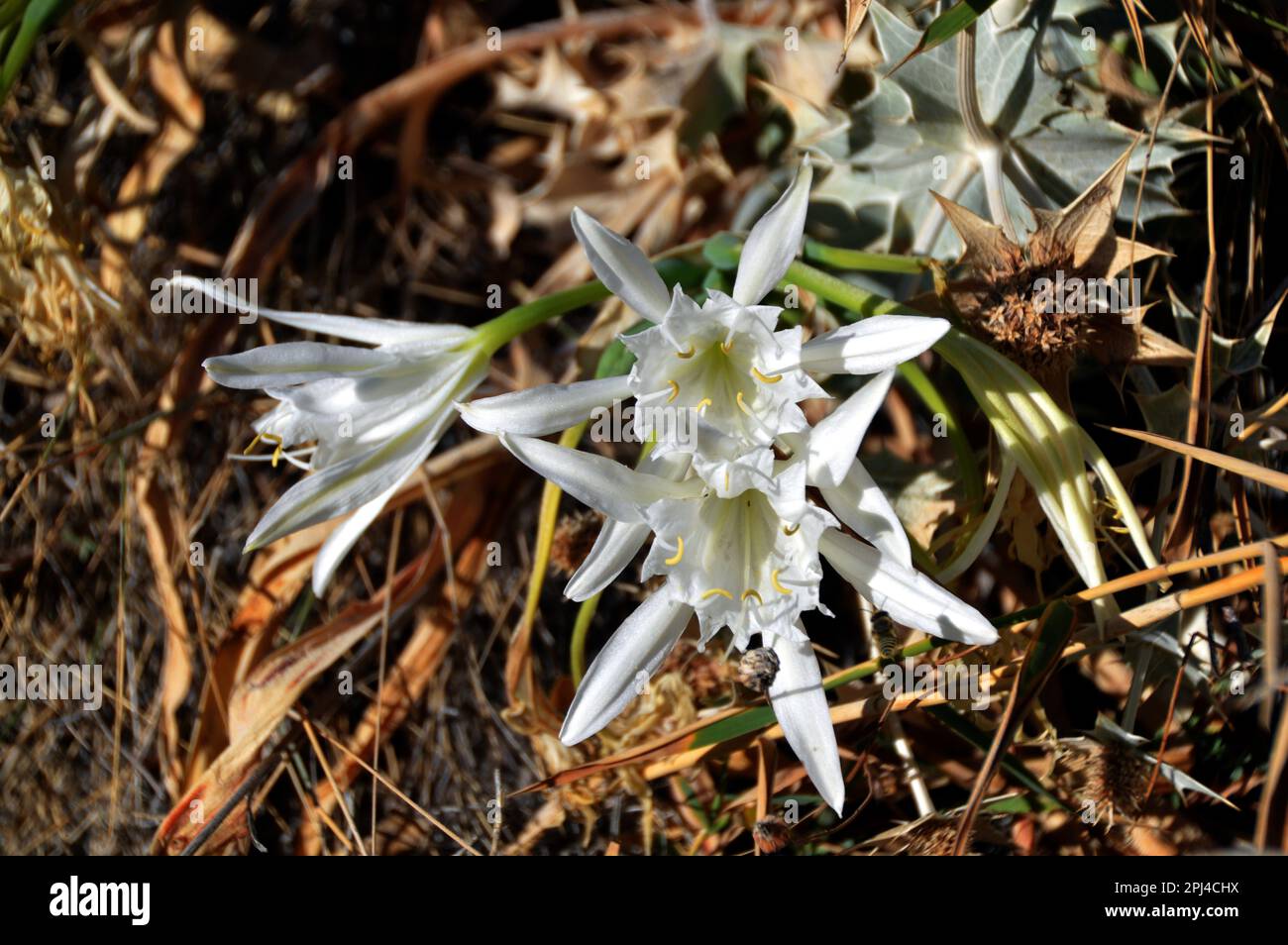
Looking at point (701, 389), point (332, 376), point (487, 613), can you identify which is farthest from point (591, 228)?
point (487, 613)

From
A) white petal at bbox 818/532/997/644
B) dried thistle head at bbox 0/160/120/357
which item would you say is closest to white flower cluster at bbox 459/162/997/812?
white petal at bbox 818/532/997/644

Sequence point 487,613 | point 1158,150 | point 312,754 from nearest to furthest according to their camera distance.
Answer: point 1158,150 → point 312,754 → point 487,613

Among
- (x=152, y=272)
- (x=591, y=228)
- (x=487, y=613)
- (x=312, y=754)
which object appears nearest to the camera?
(x=591, y=228)

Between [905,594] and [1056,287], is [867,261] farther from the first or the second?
[905,594]

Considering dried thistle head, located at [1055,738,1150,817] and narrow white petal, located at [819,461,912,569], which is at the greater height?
narrow white petal, located at [819,461,912,569]

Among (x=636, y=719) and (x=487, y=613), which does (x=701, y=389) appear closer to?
(x=636, y=719)

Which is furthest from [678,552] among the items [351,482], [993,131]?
[993,131]

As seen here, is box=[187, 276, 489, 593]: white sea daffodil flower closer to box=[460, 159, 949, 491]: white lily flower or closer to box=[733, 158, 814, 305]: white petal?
box=[460, 159, 949, 491]: white lily flower
